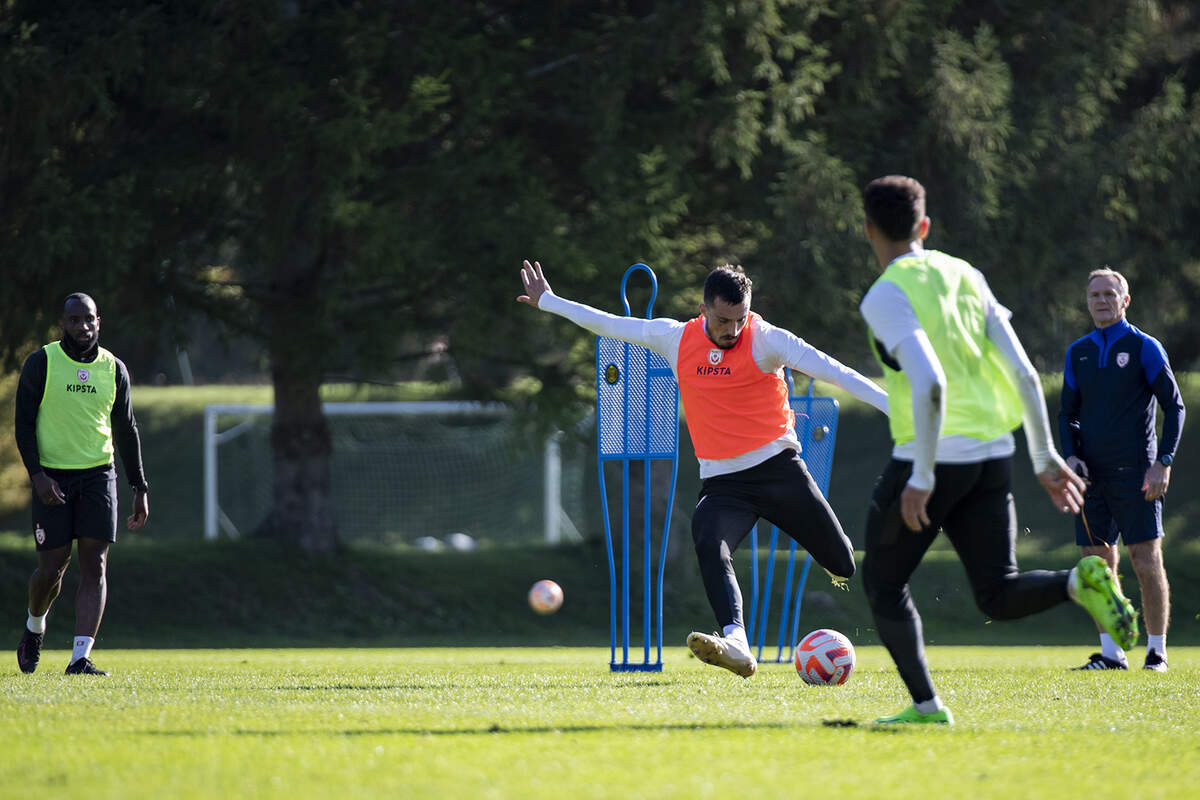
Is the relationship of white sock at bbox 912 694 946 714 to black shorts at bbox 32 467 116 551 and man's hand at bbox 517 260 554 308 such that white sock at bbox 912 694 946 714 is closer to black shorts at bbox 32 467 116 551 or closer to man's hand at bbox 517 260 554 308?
man's hand at bbox 517 260 554 308

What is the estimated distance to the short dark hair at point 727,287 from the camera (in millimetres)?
8047

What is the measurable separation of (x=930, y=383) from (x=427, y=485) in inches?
961

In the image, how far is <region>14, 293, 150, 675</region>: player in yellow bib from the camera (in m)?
9.69

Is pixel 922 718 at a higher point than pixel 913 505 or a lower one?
lower

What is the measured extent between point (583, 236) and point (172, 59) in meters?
5.07

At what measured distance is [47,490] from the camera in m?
9.59

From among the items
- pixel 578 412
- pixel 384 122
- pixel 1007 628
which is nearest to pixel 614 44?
pixel 384 122

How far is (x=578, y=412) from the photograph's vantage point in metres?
19.5

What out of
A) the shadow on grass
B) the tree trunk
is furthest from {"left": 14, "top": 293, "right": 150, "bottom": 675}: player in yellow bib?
the tree trunk

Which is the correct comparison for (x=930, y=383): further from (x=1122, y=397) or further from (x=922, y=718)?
(x=1122, y=397)

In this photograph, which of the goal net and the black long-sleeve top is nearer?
the black long-sleeve top

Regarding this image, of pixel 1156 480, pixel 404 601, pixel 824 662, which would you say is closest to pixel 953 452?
pixel 824 662

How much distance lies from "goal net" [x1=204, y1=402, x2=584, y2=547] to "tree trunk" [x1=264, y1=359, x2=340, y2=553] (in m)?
7.73

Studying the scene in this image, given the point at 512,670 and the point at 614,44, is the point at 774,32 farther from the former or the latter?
the point at 512,670
